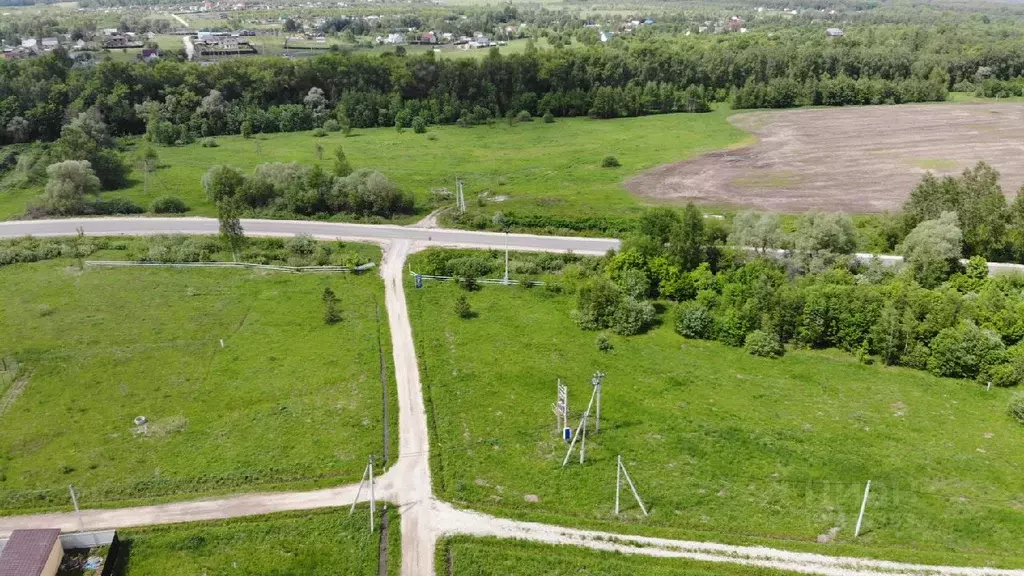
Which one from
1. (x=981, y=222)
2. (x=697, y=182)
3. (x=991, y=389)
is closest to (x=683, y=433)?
(x=991, y=389)

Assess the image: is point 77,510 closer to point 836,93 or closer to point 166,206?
point 166,206

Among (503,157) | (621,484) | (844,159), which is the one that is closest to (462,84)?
(503,157)

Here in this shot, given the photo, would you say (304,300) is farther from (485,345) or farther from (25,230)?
(25,230)

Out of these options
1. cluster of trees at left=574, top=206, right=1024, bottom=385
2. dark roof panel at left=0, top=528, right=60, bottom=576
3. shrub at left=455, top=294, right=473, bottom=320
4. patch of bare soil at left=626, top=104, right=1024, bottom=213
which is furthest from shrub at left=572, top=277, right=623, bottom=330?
dark roof panel at left=0, top=528, right=60, bottom=576

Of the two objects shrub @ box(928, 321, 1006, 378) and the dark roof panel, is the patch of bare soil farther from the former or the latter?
the dark roof panel

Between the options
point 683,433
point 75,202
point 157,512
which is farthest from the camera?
point 75,202

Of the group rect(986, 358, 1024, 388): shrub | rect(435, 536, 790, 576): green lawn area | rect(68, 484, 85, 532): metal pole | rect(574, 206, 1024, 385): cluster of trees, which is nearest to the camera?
rect(435, 536, 790, 576): green lawn area

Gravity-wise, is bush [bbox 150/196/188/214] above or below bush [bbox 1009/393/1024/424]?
above
